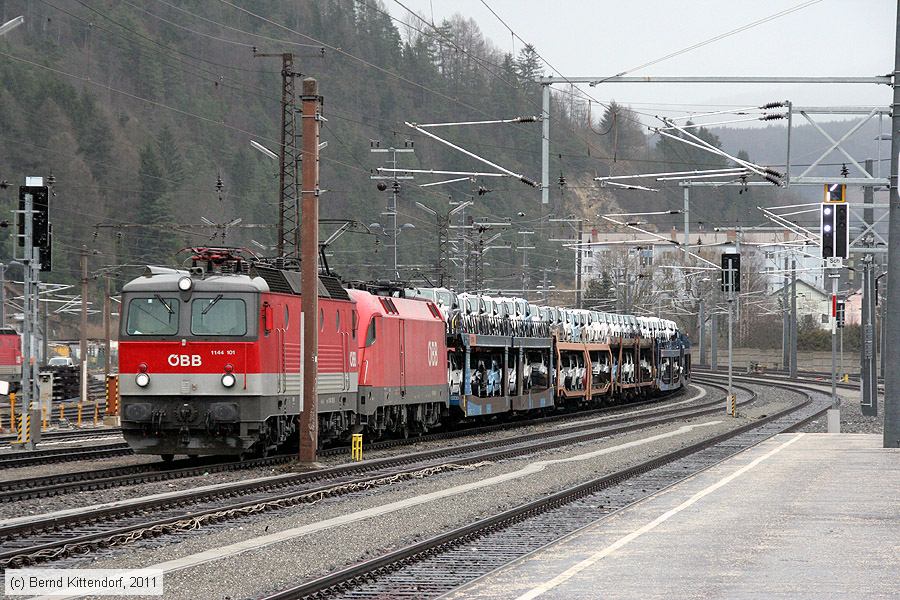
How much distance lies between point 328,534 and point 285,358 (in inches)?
384

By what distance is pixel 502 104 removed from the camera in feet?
341

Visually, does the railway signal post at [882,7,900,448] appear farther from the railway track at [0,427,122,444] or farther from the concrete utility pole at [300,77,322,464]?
the railway track at [0,427,122,444]

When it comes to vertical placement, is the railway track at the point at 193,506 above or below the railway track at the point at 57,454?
above

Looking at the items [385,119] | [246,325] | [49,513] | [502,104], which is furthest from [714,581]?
[385,119]

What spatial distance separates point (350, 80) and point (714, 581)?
107m

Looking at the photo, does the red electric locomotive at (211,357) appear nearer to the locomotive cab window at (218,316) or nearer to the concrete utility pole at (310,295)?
the locomotive cab window at (218,316)

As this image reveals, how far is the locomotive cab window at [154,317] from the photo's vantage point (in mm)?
23438

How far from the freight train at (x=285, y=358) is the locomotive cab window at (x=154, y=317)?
2 centimetres

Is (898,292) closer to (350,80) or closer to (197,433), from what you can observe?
(197,433)

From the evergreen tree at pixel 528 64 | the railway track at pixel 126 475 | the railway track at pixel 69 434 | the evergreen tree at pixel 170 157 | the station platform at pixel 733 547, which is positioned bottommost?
the railway track at pixel 69 434

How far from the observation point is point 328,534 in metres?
15.2

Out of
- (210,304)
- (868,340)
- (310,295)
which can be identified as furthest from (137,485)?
(868,340)

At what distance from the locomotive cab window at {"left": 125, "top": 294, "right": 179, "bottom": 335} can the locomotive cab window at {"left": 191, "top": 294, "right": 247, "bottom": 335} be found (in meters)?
0.35

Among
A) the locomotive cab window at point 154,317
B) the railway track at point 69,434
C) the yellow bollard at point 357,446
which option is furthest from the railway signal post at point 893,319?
the railway track at point 69,434
